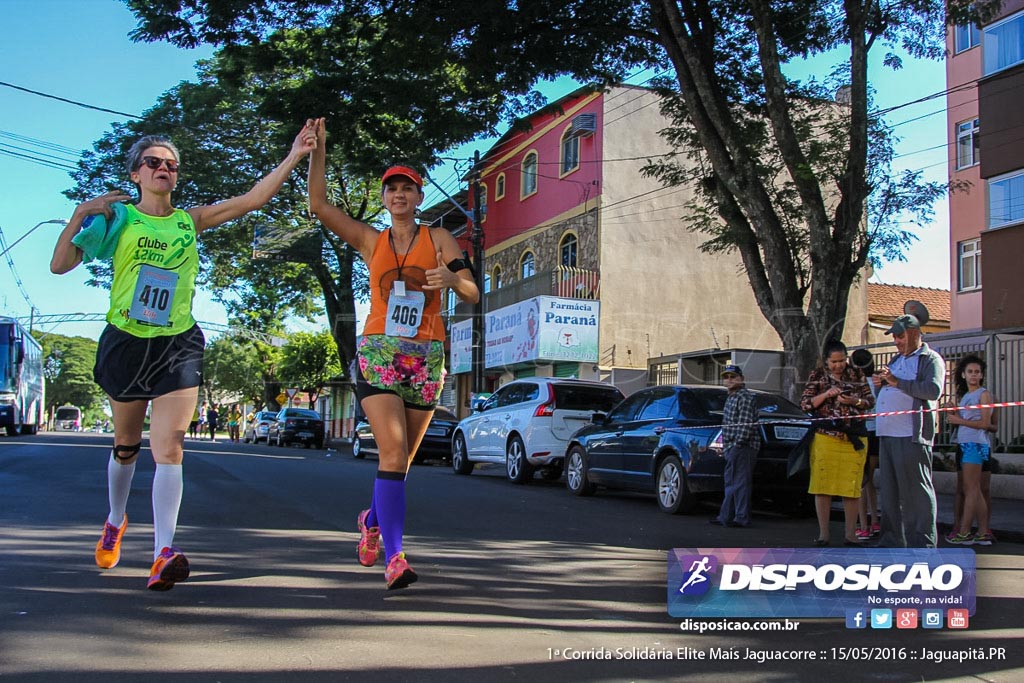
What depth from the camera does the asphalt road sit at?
3.55m

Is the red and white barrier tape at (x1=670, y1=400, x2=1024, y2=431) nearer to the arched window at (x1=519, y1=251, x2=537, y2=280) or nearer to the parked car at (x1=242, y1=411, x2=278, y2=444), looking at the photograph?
the arched window at (x1=519, y1=251, x2=537, y2=280)

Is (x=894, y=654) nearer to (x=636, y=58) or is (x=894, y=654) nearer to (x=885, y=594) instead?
(x=885, y=594)

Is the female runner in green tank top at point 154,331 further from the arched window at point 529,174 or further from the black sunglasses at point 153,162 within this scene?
the arched window at point 529,174

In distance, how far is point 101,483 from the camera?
10.3 m

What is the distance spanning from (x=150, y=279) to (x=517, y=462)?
10.2 metres

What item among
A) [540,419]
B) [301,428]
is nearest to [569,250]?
[540,419]

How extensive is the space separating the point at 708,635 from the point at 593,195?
69.3ft

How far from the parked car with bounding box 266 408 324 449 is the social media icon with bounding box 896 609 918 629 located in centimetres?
3211

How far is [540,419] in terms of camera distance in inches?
545

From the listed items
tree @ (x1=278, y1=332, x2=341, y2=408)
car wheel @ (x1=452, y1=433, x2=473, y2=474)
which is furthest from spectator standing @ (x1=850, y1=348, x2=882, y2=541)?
tree @ (x1=278, y1=332, x2=341, y2=408)

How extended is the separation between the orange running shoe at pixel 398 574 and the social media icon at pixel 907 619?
2291mm

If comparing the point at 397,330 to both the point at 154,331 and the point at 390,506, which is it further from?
the point at 154,331

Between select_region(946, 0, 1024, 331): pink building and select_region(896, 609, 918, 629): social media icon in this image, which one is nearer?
select_region(896, 609, 918, 629): social media icon

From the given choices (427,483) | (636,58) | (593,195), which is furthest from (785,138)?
(593,195)
